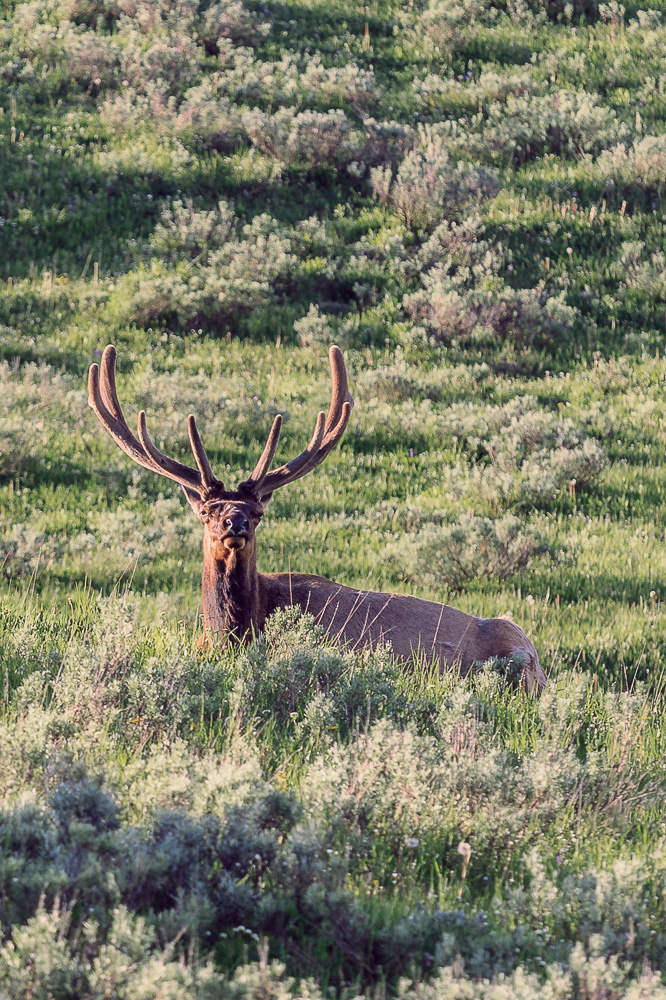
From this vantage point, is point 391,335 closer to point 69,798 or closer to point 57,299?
point 57,299

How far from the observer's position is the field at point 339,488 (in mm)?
3215

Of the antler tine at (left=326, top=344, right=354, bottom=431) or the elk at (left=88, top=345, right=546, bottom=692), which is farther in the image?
the antler tine at (left=326, top=344, right=354, bottom=431)

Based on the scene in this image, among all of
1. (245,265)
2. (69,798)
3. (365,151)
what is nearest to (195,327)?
(245,265)

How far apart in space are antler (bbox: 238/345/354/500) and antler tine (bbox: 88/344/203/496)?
0.32 meters

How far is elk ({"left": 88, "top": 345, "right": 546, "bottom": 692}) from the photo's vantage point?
6402 mm

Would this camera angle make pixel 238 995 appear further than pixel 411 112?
No

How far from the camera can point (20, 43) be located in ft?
61.0

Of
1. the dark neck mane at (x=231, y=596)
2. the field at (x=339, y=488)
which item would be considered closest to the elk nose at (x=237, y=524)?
the dark neck mane at (x=231, y=596)

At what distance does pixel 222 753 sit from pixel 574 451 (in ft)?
22.4

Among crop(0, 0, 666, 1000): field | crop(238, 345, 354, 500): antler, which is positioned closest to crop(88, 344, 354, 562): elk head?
crop(238, 345, 354, 500): antler

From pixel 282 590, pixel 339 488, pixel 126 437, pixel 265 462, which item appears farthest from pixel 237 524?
pixel 339 488

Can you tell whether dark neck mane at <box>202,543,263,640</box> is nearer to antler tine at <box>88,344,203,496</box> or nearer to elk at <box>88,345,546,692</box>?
elk at <box>88,345,546,692</box>

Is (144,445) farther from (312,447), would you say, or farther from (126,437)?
(312,447)

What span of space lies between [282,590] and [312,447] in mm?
868
